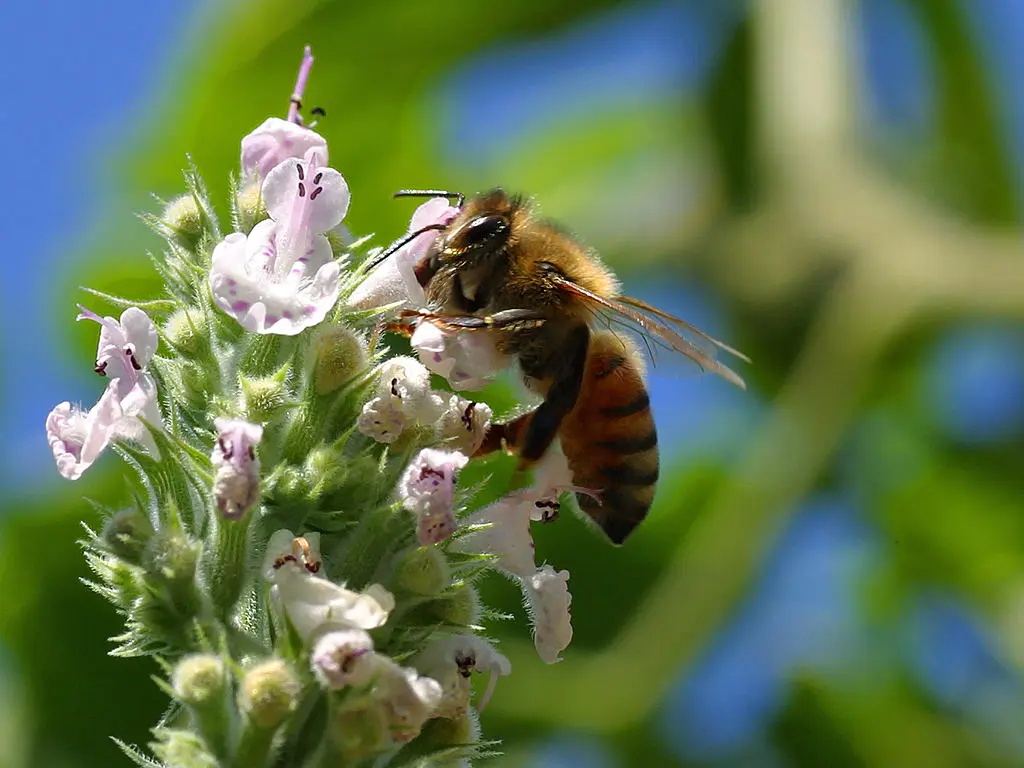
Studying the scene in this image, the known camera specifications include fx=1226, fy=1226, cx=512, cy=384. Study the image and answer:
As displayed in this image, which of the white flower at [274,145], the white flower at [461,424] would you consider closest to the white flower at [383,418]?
the white flower at [461,424]

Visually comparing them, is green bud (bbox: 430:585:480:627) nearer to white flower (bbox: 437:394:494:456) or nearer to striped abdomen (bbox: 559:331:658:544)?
white flower (bbox: 437:394:494:456)

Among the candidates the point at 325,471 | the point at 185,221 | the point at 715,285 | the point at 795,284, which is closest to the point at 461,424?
the point at 325,471

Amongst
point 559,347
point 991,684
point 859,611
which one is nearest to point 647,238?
point 859,611

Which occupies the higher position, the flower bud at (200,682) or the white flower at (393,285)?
the white flower at (393,285)

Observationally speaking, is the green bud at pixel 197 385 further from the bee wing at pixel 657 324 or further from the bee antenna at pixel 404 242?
the bee wing at pixel 657 324

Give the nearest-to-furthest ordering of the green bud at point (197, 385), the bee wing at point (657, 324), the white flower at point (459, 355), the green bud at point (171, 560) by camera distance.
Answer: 1. the green bud at point (171, 560)
2. the green bud at point (197, 385)
3. the white flower at point (459, 355)
4. the bee wing at point (657, 324)

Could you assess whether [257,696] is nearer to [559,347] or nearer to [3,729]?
[559,347]

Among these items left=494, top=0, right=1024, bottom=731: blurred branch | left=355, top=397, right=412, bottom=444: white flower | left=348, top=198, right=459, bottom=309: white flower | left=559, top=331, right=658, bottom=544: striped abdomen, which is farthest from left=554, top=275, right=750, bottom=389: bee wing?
left=494, top=0, right=1024, bottom=731: blurred branch
